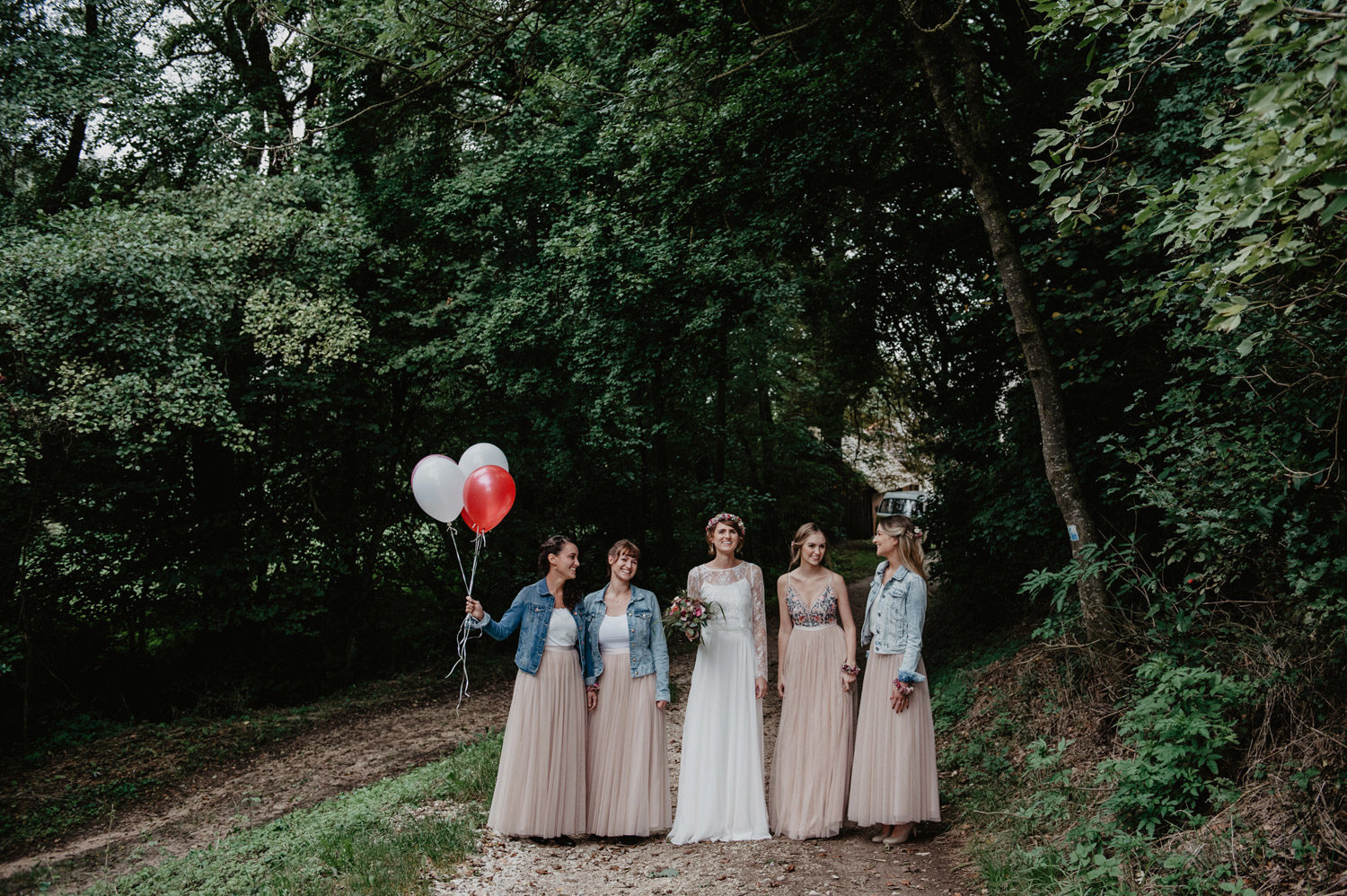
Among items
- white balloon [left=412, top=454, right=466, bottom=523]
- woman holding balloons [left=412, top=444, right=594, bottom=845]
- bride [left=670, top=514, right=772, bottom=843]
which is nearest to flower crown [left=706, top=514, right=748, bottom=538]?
bride [left=670, top=514, right=772, bottom=843]

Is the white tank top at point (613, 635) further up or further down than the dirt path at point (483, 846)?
further up

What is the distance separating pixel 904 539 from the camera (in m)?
5.95

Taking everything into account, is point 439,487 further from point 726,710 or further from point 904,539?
point 904,539

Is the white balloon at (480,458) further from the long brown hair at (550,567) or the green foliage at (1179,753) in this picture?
the green foliage at (1179,753)

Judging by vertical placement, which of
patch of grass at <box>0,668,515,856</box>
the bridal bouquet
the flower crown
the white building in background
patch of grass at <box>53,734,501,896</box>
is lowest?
patch of grass at <box>0,668,515,856</box>

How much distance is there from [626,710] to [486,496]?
1.83 m

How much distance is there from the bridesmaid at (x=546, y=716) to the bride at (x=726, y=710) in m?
0.77

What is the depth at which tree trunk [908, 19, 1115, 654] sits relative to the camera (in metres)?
6.14

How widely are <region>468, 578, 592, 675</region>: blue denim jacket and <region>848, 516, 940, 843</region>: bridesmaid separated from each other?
1991 mm

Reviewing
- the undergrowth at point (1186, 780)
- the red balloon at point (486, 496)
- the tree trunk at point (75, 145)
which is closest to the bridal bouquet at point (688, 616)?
the red balloon at point (486, 496)

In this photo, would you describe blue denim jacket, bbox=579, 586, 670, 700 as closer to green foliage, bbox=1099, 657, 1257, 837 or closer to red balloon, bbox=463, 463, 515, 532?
red balloon, bbox=463, 463, 515, 532

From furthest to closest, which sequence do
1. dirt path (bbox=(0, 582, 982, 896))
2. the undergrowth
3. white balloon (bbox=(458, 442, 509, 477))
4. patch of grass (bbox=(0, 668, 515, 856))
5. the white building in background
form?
the white building in background → patch of grass (bbox=(0, 668, 515, 856)) → white balloon (bbox=(458, 442, 509, 477)) → dirt path (bbox=(0, 582, 982, 896)) → the undergrowth

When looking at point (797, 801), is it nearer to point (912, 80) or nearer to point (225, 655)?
point (912, 80)

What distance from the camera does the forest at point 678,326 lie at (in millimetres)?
4531
